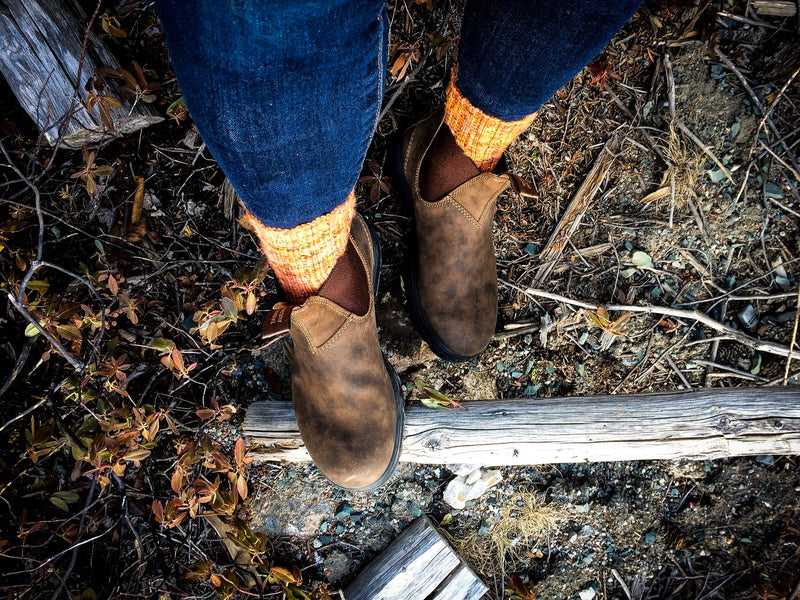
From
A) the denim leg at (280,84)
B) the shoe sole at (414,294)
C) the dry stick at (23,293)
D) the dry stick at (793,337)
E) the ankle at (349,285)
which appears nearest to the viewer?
the denim leg at (280,84)

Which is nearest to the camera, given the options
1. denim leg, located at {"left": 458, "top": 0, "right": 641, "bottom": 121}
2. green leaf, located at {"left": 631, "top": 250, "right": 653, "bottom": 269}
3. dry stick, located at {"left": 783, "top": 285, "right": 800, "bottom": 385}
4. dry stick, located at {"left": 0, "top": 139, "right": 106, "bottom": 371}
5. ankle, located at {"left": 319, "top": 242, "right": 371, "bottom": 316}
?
denim leg, located at {"left": 458, "top": 0, "right": 641, "bottom": 121}

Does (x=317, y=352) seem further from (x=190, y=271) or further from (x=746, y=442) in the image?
(x=746, y=442)

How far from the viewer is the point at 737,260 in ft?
6.55

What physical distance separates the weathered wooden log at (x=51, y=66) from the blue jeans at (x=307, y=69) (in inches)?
39.2

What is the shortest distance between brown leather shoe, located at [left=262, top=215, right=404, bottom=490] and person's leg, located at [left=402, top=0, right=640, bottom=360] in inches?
9.4

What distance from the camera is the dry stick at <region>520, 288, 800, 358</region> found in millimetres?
1922

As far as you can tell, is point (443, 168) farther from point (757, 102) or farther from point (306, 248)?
point (757, 102)

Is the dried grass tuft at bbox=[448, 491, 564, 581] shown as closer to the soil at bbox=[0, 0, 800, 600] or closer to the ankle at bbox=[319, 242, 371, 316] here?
the soil at bbox=[0, 0, 800, 600]

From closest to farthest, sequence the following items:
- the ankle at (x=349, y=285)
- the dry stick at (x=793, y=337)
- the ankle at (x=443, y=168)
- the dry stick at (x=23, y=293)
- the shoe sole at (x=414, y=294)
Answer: the dry stick at (x=23, y=293) → the ankle at (x=349, y=285) → the ankle at (x=443, y=168) → the shoe sole at (x=414, y=294) → the dry stick at (x=793, y=337)

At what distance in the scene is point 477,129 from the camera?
1406 mm

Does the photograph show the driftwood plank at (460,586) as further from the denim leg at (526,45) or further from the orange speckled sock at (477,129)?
the denim leg at (526,45)

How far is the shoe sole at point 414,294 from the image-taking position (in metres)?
1.75

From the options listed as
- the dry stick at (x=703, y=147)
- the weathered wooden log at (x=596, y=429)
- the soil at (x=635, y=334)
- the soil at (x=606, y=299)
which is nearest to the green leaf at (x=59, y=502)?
the soil at (x=606, y=299)

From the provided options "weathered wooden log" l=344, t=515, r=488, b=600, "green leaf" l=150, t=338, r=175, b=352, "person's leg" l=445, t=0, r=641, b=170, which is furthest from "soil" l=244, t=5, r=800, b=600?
"green leaf" l=150, t=338, r=175, b=352
